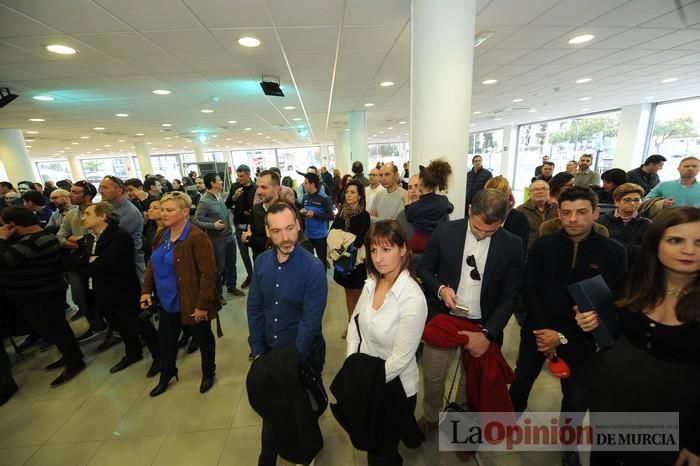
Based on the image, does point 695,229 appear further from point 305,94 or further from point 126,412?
point 305,94

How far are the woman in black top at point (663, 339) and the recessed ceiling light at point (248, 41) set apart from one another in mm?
4041

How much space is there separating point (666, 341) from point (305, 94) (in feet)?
22.7

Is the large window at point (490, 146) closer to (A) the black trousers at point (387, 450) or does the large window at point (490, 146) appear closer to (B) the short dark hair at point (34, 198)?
(A) the black trousers at point (387, 450)

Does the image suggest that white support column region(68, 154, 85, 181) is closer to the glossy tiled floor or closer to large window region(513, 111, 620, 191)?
the glossy tiled floor

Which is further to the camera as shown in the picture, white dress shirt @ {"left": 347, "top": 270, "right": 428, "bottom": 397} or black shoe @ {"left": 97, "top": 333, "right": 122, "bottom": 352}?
black shoe @ {"left": 97, "top": 333, "right": 122, "bottom": 352}

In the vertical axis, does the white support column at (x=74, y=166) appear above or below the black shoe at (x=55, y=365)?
above

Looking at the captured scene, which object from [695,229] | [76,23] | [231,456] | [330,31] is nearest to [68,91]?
[76,23]

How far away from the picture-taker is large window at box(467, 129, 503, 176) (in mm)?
16359

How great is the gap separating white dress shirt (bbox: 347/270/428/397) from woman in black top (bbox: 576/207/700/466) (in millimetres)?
899

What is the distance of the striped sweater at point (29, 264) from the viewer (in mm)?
2424

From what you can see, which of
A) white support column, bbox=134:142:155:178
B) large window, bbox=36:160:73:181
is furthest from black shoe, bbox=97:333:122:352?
large window, bbox=36:160:73:181

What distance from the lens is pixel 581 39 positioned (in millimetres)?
3848

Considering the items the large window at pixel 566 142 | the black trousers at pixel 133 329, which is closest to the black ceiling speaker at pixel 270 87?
the black trousers at pixel 133 329

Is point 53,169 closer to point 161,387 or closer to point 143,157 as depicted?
point 143,157
